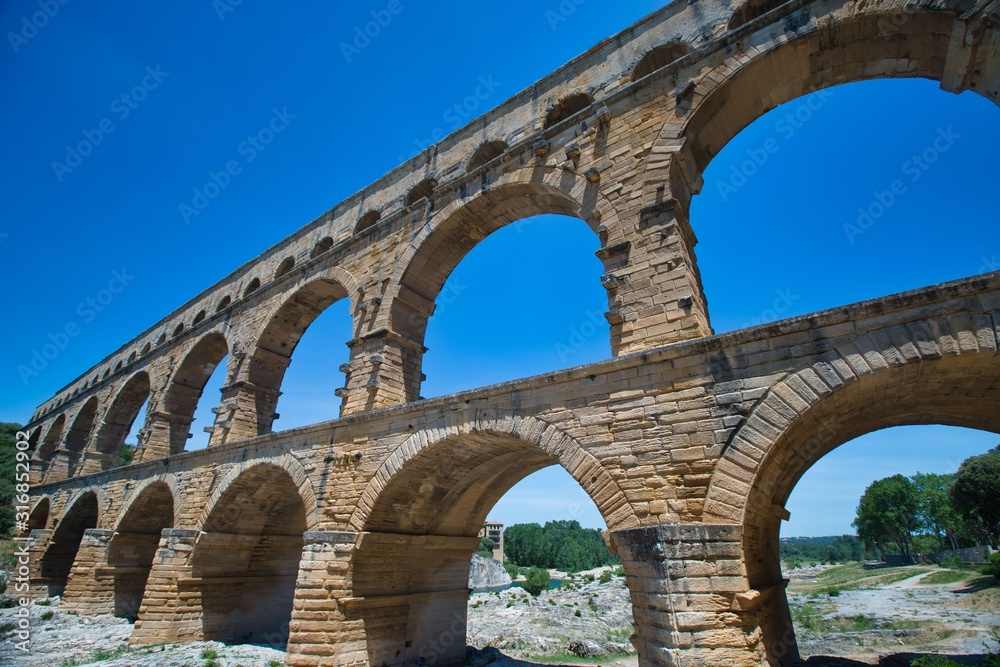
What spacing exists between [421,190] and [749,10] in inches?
299

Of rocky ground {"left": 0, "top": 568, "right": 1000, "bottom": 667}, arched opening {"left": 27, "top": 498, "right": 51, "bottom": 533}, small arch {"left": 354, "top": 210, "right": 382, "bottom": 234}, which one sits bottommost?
rocky ground {"left": 0, "top": 568, "right": 1000, "bottom": 667}

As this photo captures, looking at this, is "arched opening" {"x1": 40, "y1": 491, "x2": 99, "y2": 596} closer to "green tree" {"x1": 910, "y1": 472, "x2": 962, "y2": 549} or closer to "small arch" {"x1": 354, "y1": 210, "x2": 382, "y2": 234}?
"small arch" {"x1": 354, "y1": 210, "x2": 382, "y2": 234}

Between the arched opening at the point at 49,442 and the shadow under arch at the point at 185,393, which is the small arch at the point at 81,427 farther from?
the shadow under arch at the point at 185,393

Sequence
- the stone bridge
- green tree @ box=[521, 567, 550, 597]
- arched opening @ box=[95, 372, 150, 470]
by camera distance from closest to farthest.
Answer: the stone bridge < arched opening @ box=[95, 372, 150, 470] < green tree @ box=[521, 567, 550, 597]

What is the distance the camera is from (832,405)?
15.7 ft

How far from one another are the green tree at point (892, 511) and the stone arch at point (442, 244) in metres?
59.9

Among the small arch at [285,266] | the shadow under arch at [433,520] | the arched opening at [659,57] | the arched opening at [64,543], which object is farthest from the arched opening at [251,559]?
the arched opening at [659,57]

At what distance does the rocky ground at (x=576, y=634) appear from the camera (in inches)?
364

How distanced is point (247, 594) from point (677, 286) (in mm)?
11345

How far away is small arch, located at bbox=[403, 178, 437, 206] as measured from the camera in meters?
12.1

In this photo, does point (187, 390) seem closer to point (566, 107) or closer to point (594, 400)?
point (566, 107)

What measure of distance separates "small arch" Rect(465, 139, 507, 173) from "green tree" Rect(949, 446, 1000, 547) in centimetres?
2986

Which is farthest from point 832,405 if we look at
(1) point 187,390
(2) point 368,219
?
(1) point 187,390

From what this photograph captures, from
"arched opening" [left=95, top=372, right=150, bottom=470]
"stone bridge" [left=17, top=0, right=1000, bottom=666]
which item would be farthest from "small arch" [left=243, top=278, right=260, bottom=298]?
"arched opening" [left=95, top=372, right=150, bottom=470]
